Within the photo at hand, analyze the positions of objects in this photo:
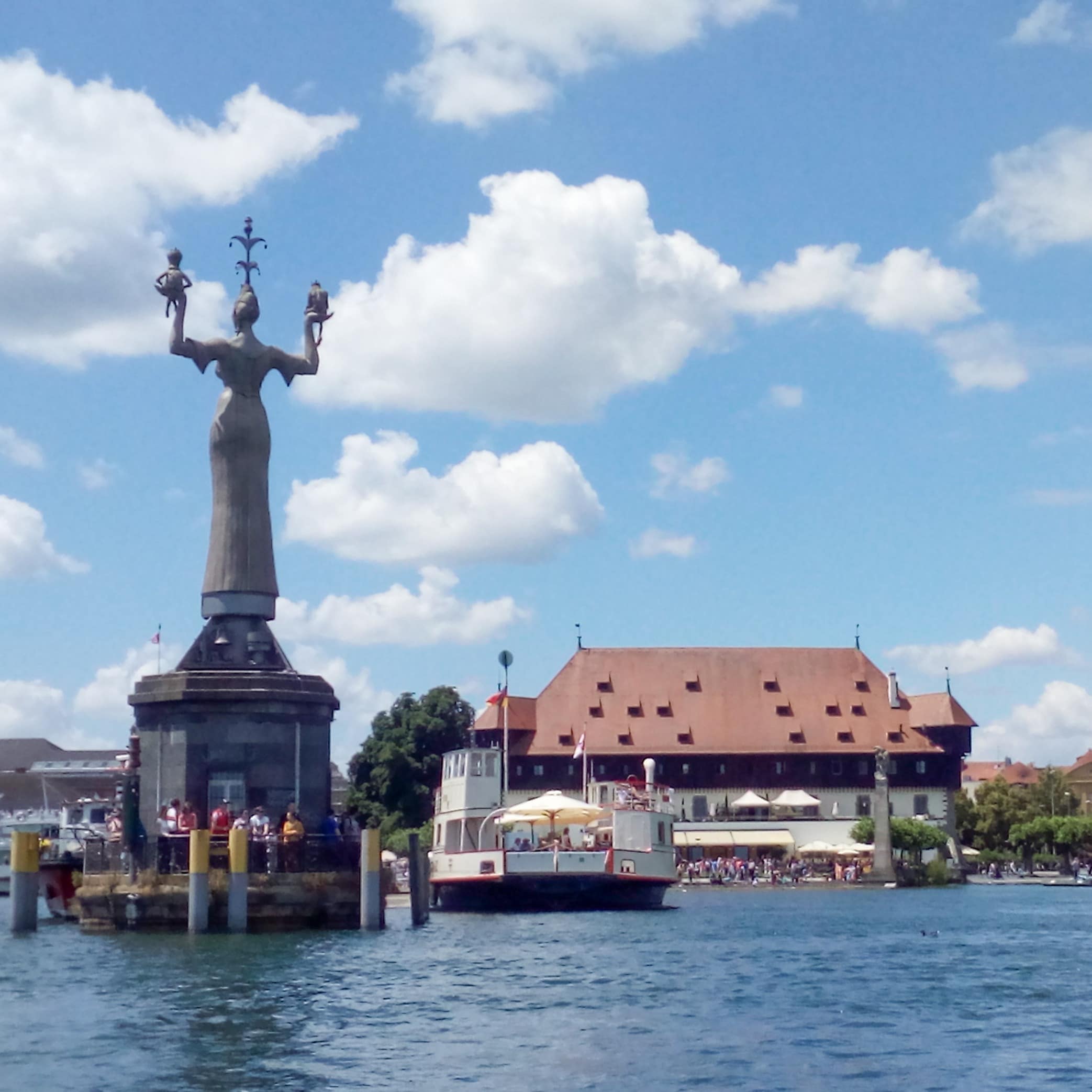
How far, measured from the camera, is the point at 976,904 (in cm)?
6469

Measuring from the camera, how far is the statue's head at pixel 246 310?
41.1 metres

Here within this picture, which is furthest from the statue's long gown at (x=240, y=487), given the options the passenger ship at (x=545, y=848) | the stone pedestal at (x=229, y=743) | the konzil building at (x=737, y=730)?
the konzil building at (x=737, y=730)

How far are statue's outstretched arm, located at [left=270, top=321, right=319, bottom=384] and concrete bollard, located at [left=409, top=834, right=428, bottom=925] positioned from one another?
36.9 feet

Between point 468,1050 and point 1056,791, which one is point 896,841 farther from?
point 468,1050

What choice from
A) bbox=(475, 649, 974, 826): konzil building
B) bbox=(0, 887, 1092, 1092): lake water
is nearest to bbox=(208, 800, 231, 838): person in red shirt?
bbox=(0, 887, 1092, 1092): lake water

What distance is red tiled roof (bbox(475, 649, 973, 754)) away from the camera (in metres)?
104

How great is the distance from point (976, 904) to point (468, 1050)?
45016mm

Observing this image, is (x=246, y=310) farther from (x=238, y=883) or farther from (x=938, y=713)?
(x=938, y=713)

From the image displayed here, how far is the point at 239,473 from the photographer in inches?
1597

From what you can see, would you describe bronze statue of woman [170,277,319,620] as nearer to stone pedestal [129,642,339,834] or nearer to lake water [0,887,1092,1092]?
stone pedestal [129,642,339,834]

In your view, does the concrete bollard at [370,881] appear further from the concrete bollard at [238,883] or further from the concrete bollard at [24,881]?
the concrete bollard at [24,881]

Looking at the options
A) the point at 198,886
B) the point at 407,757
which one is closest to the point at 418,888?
the point at 198,886

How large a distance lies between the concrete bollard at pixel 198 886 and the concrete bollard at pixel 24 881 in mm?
4423

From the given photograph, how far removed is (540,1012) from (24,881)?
15.8 metres
